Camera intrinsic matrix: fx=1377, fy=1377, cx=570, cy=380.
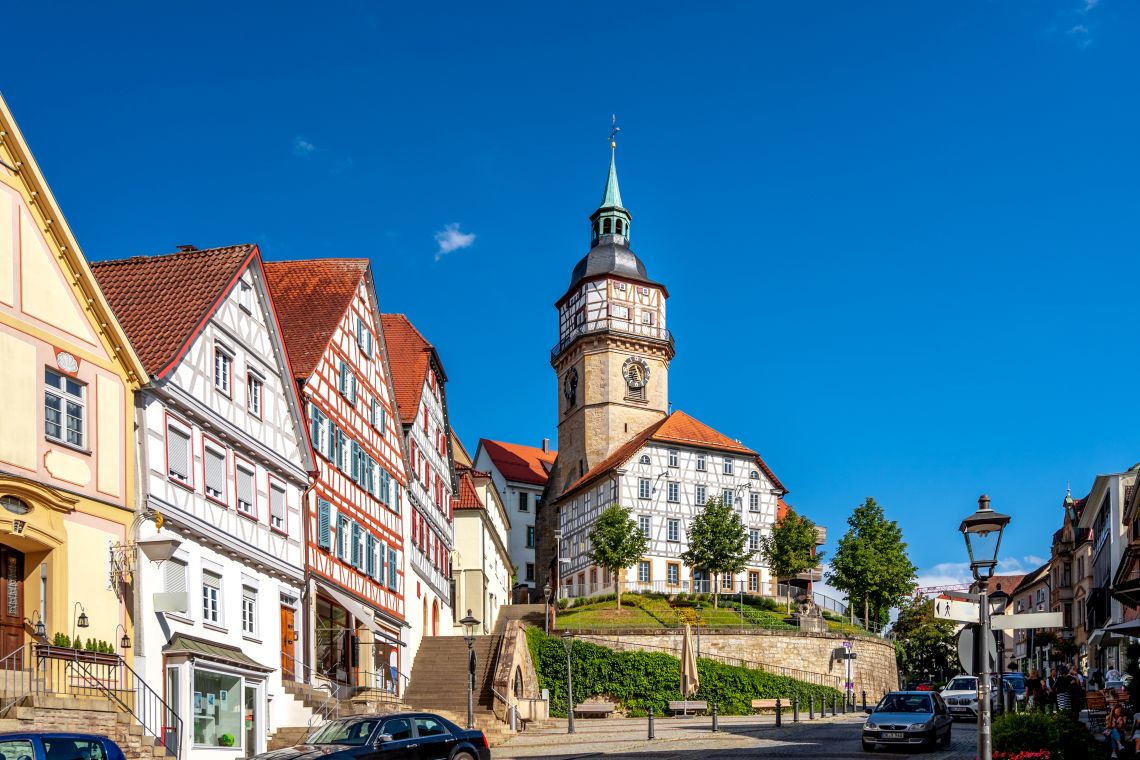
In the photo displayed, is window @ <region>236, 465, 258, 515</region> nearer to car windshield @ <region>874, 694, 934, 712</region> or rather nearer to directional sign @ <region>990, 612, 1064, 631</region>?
car windshield @ <region>874, 694, 934, 712</region>

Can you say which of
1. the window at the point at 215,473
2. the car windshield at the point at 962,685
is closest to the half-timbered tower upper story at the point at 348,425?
the window at the point at 215,473

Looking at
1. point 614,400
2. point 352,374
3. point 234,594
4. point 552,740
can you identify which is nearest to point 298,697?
point 234,594

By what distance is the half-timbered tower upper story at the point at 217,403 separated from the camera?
2581 centimetres

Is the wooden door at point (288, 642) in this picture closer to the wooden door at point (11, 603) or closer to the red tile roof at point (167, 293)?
the red tile roof at point (167, 293)

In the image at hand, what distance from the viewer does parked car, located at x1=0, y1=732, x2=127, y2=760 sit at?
1421cm

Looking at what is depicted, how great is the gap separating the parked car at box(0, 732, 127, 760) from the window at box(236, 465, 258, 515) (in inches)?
533

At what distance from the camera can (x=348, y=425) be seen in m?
37.5

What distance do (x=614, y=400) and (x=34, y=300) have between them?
71996mm

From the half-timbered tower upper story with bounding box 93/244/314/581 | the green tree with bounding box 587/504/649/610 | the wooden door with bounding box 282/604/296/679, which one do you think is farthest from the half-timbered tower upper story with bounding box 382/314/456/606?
the green tree with bounding box 587/504/649/610

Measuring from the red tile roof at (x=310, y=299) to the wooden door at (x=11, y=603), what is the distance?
41.3 ft

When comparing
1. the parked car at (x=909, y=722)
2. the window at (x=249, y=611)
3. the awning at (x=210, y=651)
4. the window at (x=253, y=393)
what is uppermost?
the window at (x=253, y=393)

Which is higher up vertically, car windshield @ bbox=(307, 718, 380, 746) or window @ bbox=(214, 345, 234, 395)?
window @ bbox=(214, 345, 234, 395)

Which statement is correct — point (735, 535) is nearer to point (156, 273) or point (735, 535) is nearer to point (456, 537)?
point (456, 537)

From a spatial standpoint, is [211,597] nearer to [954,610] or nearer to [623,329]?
[954,610]
